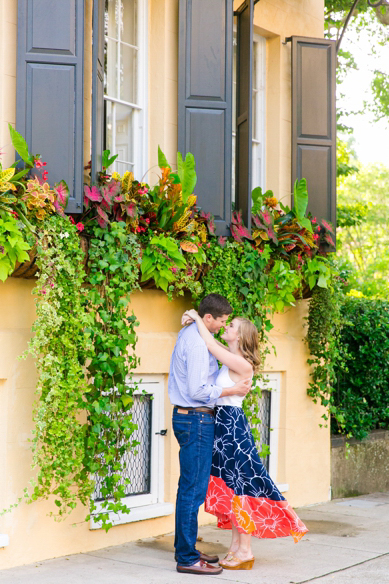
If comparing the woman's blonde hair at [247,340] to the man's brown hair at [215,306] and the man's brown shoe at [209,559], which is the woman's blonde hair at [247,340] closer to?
the man's brown hair at [215,306]

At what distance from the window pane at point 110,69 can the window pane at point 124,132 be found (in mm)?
144

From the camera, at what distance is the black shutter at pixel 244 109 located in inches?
284

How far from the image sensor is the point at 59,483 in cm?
557

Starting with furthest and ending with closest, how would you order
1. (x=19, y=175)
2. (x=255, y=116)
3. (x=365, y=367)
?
1. (x=365, y=367)
2. (x=255, y=116)
3. (x=19, y=175)

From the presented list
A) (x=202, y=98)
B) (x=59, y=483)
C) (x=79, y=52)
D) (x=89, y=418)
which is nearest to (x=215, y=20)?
(x=202, y=98)

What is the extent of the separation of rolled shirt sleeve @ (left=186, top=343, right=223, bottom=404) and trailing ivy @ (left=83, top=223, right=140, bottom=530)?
2.00ft

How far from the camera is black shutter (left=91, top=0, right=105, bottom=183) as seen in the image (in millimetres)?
5875

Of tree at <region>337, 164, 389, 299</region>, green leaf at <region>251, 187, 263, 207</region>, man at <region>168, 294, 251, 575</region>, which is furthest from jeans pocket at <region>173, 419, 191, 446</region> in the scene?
tree at <region>337, 164, 389, 299</region>

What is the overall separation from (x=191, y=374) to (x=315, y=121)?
4065mm

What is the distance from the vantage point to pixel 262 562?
5.89 m

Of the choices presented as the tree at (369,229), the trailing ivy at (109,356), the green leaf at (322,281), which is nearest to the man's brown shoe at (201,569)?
the trailing ivy at (109,356)

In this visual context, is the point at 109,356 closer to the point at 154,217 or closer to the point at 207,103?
the point at 154,217

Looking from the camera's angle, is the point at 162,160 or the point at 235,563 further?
the point at 162,160

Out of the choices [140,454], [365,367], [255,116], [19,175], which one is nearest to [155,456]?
[140,454]
